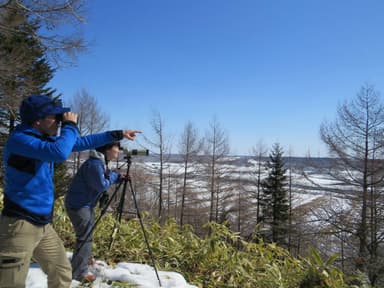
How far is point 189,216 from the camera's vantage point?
2402cm

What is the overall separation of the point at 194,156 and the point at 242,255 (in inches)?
702

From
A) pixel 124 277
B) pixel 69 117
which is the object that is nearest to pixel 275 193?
pixel 124 277

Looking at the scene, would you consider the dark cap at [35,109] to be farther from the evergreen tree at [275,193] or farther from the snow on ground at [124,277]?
the evergreen tree at [275,193]

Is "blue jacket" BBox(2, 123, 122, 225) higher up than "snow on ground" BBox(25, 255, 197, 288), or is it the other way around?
"blue jacket" BBox(2, 123, 122, 225)

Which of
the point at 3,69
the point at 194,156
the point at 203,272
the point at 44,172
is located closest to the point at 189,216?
the point at 194,156

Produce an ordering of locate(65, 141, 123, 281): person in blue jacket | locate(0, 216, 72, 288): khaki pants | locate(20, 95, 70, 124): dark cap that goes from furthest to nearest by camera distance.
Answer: locate(65, 141, 123, 281): person in blue jacket, locate(20, 95, 70, 124): dark cap, locate(0, 216, 72, 288): khaki pants

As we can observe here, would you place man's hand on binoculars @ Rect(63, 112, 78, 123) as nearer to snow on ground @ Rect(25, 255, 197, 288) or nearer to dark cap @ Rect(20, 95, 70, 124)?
dark cap @ Rect(20, 95, 70, 124)

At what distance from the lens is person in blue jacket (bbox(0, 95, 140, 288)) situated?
5.22 feet

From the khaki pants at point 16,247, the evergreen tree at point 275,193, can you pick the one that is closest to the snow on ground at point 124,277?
the khaki pants at point 16,247

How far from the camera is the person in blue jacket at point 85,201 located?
8.38 ft

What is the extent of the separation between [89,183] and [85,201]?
204 millimetres

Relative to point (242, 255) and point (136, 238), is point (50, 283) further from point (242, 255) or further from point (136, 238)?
point (242, 255)

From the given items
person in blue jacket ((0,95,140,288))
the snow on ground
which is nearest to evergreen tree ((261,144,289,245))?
the snow on ground

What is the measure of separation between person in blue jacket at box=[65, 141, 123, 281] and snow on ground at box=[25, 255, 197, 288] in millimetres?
120
